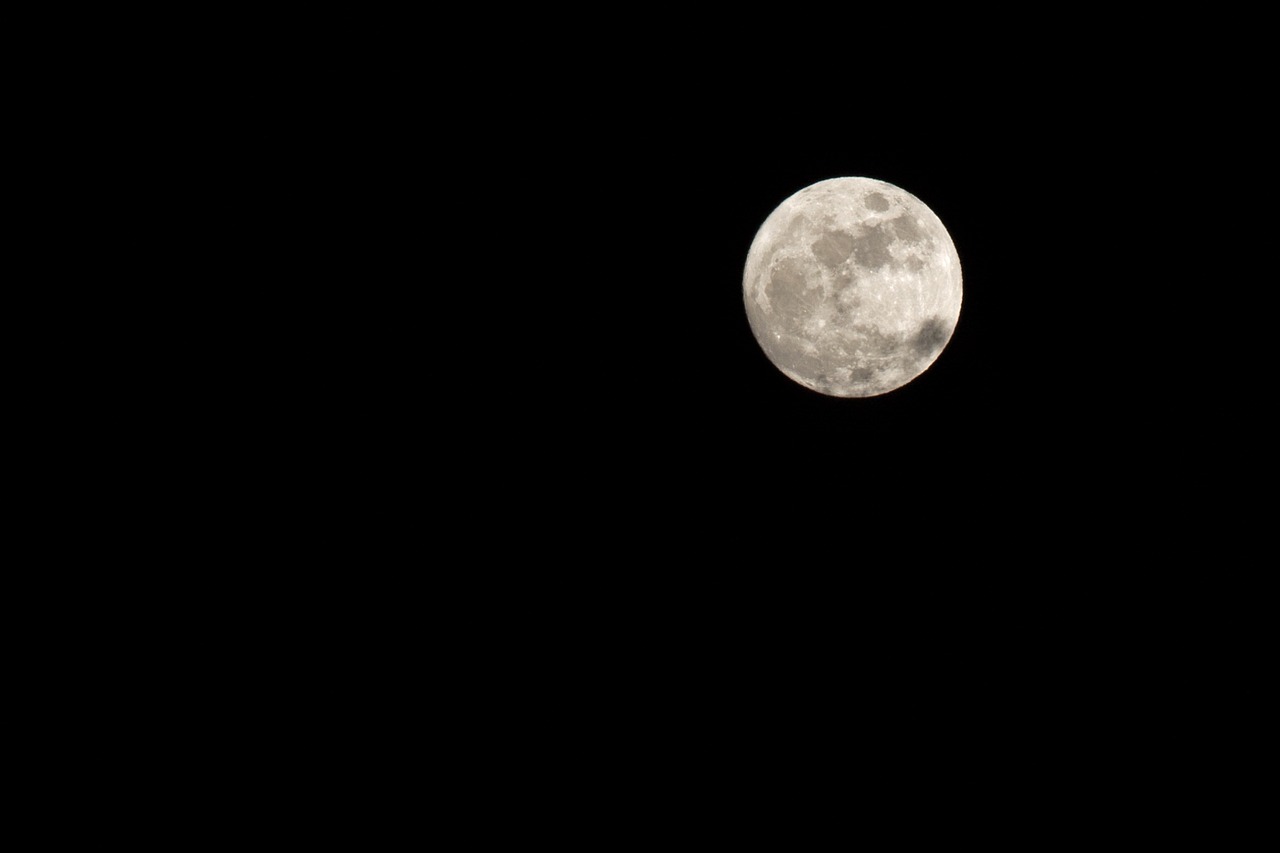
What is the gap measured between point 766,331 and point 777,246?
446mm

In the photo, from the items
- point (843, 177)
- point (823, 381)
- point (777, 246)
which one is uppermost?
point (843, 177)

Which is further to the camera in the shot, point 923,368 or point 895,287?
point 923,368

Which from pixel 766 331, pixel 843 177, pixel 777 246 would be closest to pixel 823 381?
pixel 766 331

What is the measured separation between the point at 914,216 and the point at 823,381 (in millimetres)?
963

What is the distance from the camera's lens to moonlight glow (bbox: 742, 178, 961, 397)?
384cm

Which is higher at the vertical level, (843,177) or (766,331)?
(843,177)

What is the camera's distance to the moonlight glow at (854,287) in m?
3.84

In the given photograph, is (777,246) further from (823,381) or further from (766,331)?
(823,381)

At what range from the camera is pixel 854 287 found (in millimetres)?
3816

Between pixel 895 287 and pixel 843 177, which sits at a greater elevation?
pixel 843 177

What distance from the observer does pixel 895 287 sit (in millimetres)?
3842

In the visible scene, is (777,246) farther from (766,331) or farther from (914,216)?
(914,216)

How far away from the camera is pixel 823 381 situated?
422 centimetres

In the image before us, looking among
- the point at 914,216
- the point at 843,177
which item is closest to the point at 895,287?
the point at 914,216
